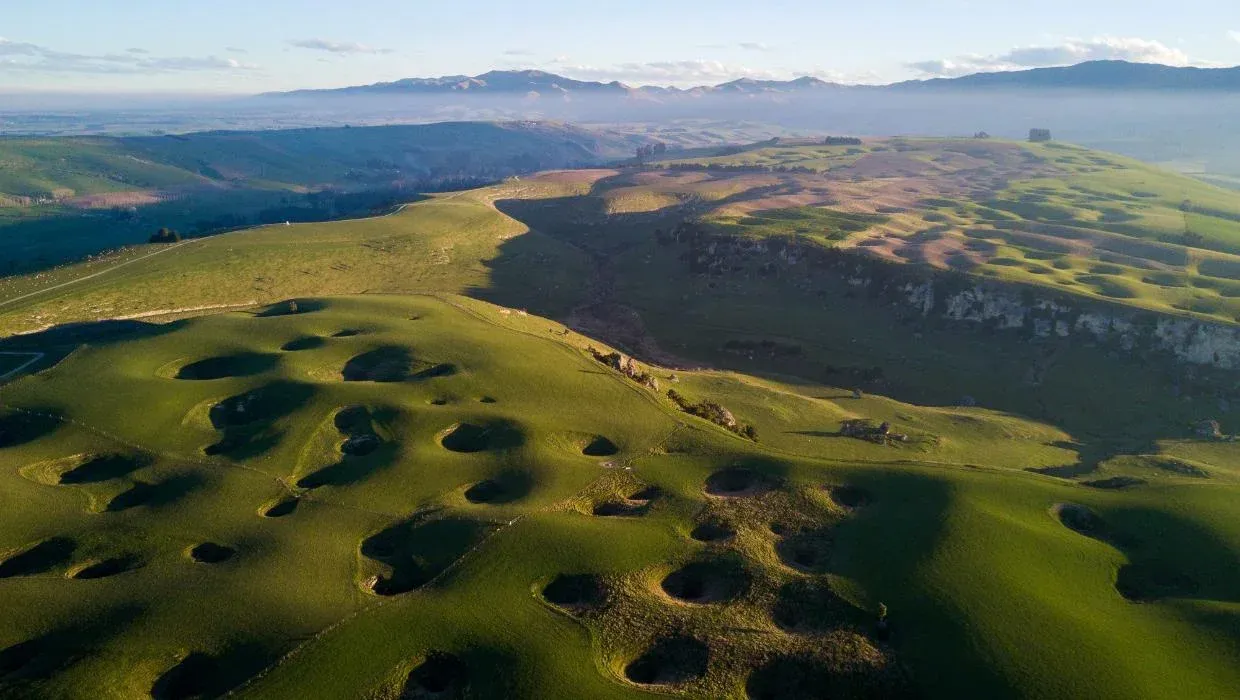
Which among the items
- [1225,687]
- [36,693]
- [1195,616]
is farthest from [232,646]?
[1195,616]

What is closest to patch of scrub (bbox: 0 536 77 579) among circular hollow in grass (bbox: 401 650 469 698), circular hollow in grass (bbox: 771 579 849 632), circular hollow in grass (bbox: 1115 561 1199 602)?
circular hollow in grass (bbox: 401 650 469 698)

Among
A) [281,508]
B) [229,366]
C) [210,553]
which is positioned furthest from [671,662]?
[229,366]

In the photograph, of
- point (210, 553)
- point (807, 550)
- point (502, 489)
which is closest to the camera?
point (210, 553)

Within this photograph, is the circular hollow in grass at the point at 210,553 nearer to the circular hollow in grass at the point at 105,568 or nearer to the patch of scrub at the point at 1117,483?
the circular hollow in grass at the point at 105,568

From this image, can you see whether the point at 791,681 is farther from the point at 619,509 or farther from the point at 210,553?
the point at 210,553

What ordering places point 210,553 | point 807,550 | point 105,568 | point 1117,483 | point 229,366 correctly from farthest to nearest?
point 229,366 < point 1117,483 < point 807,550 < point 210,553 < point 105,568

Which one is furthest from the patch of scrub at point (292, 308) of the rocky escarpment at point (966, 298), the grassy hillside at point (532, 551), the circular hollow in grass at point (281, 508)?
the rocky escarpment at point (966, 298)
